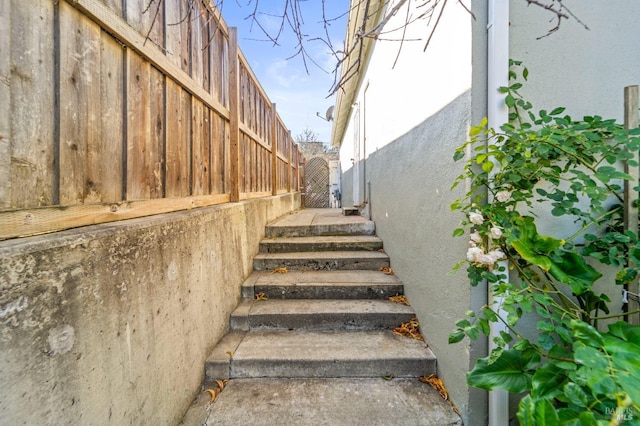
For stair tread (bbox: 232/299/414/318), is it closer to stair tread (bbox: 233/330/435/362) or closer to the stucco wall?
stair tread (bbox: 233/330/435/362)

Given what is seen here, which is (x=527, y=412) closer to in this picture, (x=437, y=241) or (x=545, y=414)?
(x=545, y=414)

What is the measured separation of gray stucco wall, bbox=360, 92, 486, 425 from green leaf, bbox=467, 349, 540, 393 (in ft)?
0.72

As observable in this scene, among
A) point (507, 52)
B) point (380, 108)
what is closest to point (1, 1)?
point (507, 52)

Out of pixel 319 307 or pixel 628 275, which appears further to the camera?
pixel 319 307

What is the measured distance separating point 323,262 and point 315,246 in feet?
1.06

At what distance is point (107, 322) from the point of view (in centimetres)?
98

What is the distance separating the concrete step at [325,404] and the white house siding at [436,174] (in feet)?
0.64

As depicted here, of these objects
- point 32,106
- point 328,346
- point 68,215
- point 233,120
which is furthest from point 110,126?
point 328,346

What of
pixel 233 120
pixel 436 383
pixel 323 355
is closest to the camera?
pixel 436 383

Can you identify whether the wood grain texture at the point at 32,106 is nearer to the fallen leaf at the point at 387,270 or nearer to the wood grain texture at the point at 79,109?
the wood grain texture at the point at 79,109

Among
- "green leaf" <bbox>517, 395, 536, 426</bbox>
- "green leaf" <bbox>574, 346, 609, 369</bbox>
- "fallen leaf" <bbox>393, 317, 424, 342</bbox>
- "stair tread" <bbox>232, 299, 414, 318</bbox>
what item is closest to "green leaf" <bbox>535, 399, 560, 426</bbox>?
"green leaf" <bbox>517, 395, 536, 426</bbox>

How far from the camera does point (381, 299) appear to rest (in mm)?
2297

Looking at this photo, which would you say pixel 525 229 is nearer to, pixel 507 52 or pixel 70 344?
pixel 507 52

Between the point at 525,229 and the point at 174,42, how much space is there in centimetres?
221
